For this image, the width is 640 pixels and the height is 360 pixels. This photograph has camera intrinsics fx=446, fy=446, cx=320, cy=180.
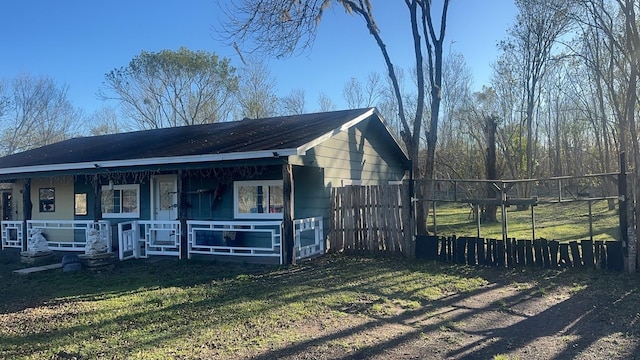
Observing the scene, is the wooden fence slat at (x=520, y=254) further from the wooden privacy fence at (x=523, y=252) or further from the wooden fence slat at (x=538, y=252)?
the wooden fence slat at (x=538, y=252)

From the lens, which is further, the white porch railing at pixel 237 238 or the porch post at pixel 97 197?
the porch post at pixel 97 197

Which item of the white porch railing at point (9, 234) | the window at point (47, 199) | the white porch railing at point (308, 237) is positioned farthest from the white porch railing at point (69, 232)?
the white porch railing at point (308, 237)

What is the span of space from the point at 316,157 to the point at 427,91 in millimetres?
20286

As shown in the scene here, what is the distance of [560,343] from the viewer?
4727 mm

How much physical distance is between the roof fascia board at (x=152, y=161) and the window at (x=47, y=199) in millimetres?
1884

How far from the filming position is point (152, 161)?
10.8 metres

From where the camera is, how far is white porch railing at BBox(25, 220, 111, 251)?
11.6m

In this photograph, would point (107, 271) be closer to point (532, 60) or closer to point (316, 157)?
point (316, 157)

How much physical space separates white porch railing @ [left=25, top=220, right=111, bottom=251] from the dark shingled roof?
1649 millimetres

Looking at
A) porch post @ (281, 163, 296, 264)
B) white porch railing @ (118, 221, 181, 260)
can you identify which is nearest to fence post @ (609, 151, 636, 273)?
porch post @ (281, 163, 296, 264)

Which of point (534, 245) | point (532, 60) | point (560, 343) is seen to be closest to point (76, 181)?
point (534, 245)

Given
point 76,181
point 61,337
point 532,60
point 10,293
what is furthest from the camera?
point 532,60

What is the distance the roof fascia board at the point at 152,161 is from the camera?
941 centimetres

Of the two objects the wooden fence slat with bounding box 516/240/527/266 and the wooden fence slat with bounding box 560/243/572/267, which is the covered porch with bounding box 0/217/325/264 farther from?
the wooden fence slat with bounding box 560/243/572/267
